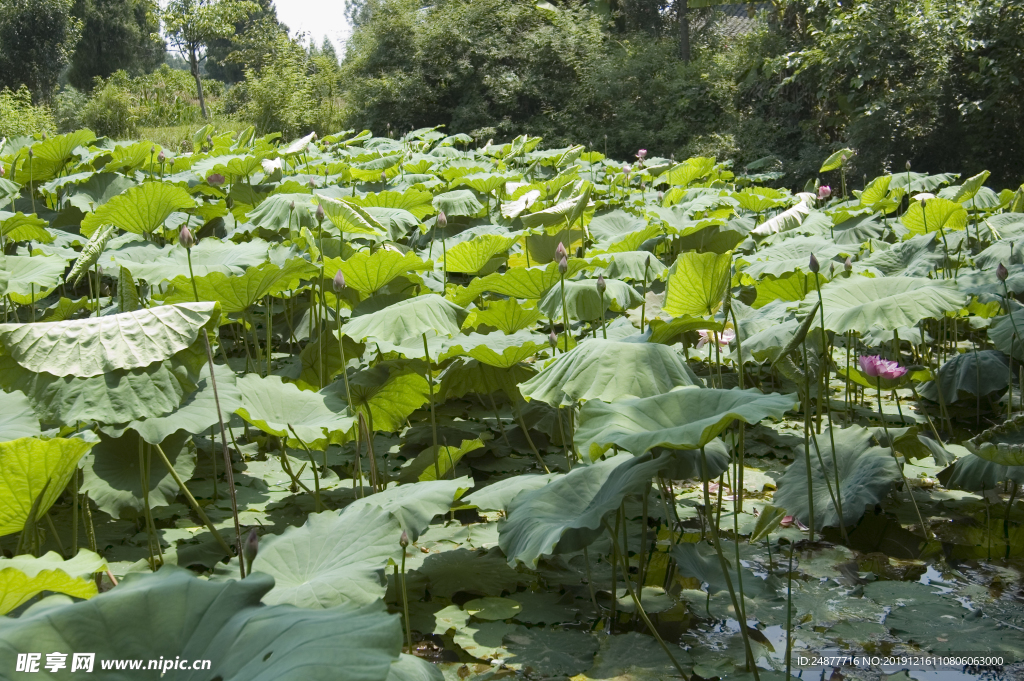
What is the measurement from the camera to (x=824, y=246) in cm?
346

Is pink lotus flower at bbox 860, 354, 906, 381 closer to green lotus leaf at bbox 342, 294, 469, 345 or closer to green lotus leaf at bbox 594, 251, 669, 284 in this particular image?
green lotus leaf at bbox 594, 251, 669, 284

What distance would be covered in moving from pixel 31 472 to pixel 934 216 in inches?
139

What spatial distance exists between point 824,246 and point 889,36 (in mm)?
7921

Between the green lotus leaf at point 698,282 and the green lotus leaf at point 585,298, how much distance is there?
31 cm

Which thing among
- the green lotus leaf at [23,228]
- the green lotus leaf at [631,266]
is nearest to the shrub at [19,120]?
the green lotus leaf at [23,228]

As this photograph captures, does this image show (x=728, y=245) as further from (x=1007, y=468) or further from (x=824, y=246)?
(x=1007, y=468)

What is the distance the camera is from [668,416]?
1505 mm

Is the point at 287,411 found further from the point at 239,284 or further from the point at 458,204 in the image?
the point at 458,204

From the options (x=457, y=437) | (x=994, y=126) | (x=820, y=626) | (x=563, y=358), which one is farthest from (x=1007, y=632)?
(x=994, y=126)

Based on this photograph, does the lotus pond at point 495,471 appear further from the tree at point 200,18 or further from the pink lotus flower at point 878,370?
the tree at point 200,18

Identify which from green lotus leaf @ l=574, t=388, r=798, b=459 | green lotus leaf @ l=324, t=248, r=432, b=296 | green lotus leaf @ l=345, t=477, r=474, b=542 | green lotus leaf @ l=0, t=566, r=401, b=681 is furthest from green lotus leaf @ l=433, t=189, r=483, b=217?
green lotus leaf @ l=0, t=566, r=401, b=681

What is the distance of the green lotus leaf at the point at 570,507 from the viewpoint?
139 cm

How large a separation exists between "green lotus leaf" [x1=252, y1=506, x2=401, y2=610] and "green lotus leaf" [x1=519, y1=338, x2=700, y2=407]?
0.50m

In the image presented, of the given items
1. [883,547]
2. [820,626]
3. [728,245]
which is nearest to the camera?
[820,626]
